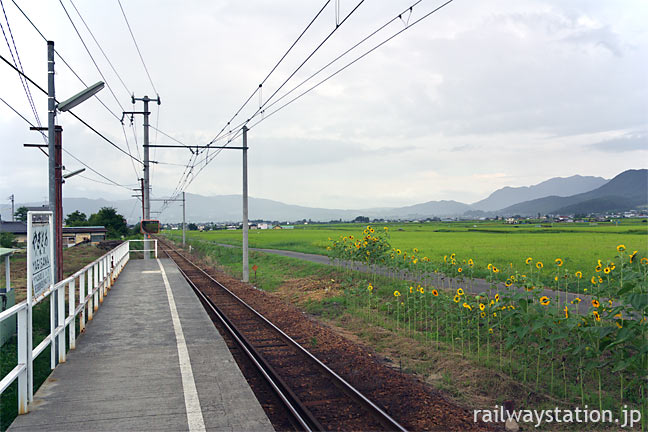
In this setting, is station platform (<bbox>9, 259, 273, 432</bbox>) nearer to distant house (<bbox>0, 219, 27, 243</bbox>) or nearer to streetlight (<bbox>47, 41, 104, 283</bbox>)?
streetlight (<bbox>47, 41, 104, 283</bbox>)

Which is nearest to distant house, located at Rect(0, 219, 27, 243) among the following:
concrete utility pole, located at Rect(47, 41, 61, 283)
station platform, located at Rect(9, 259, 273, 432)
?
concrete utility pole, located at Rect(47, 41, 61, 283)

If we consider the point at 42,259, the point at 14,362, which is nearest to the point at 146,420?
the point at 42,259

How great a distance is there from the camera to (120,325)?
9922mm

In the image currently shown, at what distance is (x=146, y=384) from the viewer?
6.22 meters

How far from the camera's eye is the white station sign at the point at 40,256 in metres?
5.46

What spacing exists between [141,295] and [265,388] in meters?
8.53

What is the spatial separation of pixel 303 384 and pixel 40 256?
4102mm

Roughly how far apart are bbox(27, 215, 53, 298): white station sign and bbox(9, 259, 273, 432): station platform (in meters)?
1.36

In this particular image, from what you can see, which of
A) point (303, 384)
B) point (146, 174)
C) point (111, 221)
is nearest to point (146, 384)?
point (303, 384)

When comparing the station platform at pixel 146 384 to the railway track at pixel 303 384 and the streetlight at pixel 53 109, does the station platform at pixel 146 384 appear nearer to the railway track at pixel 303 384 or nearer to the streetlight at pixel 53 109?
the railway track at pixel 303 384

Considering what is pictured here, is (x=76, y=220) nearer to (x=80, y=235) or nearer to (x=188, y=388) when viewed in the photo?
(x=80, y=235)

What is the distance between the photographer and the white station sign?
5457 mm

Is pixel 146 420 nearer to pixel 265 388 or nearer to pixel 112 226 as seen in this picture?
pixel 265 388

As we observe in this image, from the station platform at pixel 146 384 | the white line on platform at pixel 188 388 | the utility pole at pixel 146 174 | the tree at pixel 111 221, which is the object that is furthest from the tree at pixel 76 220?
the white line on platform at pixel 188 388
